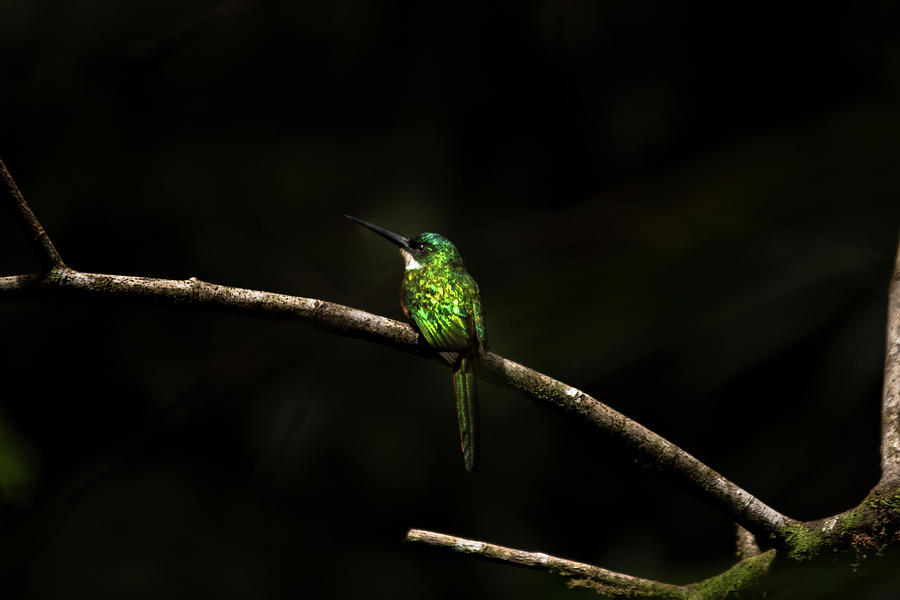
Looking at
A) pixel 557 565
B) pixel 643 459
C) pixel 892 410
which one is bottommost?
pixel 557 565

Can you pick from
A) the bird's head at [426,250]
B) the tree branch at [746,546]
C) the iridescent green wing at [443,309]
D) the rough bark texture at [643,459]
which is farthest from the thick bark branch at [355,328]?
the bird's head at [426,250]

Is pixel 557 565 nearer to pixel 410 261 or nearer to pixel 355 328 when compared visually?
pixel 355 328

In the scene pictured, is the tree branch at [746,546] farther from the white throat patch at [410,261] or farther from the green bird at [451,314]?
the white throat patch at [410,261]

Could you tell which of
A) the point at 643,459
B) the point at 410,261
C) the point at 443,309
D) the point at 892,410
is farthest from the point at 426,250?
the point at 892,410

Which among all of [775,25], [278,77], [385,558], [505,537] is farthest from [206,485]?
[775,25]

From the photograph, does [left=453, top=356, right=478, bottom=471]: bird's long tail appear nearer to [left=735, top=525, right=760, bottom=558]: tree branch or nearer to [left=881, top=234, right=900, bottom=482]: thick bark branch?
[left=735, top=525, right=760, bottom=558]: tree branch

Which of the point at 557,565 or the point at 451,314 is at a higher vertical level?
the point at 451,314

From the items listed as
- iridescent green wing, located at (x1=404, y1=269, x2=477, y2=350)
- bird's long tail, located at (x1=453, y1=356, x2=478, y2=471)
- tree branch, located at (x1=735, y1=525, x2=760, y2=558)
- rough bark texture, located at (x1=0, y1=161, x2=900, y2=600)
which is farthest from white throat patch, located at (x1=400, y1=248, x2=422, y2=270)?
tree branch, located at (x1=735, y1=525, x2=760, y2=558)
